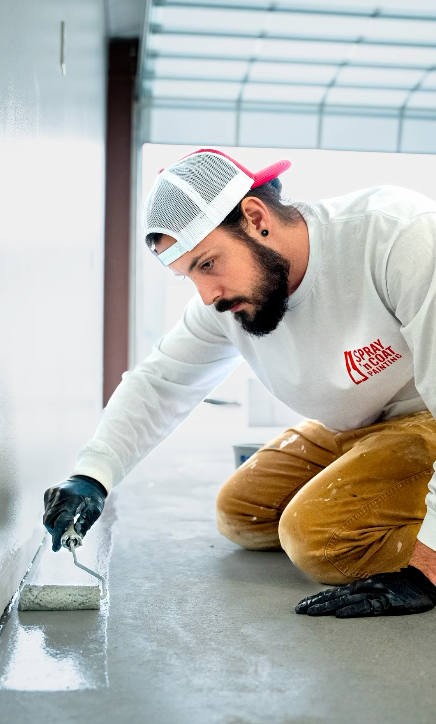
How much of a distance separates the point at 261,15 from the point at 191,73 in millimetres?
1385

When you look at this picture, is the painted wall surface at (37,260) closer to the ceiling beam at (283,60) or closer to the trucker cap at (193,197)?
the trucker cap at (193,197)

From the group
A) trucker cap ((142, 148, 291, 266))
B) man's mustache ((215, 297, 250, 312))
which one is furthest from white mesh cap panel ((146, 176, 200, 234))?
man's mustache ((215, 297, 250, 312))

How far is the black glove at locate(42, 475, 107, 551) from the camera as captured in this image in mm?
1846

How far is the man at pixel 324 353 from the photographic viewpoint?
1800mm

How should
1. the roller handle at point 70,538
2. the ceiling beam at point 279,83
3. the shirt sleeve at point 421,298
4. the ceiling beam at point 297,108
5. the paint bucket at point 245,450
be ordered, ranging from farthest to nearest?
the ceiling beam at point 297,108
the ceiling beam at point 279,83
the paint bucket at point 245,450
the roller handle at point 70,538
the shirt sleeve at point 421,298

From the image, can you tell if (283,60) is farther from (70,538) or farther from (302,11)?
(70,538)

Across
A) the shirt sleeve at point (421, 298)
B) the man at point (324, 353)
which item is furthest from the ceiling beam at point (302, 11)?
the shirt sleeve at point (421, 298)

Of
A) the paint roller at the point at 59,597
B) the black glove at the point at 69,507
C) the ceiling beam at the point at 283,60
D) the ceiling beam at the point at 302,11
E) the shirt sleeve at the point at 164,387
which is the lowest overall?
the paint roller at the point at 59,597

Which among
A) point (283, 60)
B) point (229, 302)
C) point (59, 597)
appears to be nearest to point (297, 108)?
point (283, 60)

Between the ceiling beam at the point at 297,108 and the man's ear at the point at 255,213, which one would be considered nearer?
the man's ear at the point at 255,213

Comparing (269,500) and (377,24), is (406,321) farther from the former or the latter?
(377,24)

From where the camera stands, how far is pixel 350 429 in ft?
7.80

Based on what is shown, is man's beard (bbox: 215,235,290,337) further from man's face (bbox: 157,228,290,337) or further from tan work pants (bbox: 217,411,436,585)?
tan work pants (bbox: 217,411,436,585)

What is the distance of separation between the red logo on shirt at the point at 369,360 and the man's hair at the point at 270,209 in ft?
1.26
